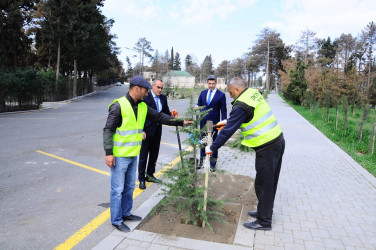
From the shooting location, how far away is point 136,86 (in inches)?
141

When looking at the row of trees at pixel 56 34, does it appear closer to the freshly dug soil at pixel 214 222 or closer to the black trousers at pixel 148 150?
the black trousers at pixel 148 150

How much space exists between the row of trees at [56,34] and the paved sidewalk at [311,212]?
2558 cm

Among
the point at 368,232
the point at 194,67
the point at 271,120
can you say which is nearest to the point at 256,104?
the point at 271,120

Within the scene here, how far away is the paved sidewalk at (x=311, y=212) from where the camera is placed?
11.0 feet

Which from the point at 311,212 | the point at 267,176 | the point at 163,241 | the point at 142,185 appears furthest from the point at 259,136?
the point at 142,185

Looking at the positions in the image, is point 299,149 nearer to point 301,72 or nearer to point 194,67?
point 301,72

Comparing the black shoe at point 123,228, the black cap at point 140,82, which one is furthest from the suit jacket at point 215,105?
the black shoe at point 123,228

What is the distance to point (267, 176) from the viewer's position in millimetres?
3707

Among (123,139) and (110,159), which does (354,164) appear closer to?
(123,139)

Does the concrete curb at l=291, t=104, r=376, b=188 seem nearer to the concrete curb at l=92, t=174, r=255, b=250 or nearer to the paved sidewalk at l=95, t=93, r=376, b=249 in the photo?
the paved sidewalk at l=95, t=93, r=376, b=249

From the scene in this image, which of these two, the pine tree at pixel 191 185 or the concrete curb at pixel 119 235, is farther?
the pine tree at pixel 191 185

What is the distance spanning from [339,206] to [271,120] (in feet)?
6.77

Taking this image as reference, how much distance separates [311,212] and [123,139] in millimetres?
2961

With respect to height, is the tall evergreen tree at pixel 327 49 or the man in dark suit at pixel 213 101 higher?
the tall evergreen tree at pixel 327 49
